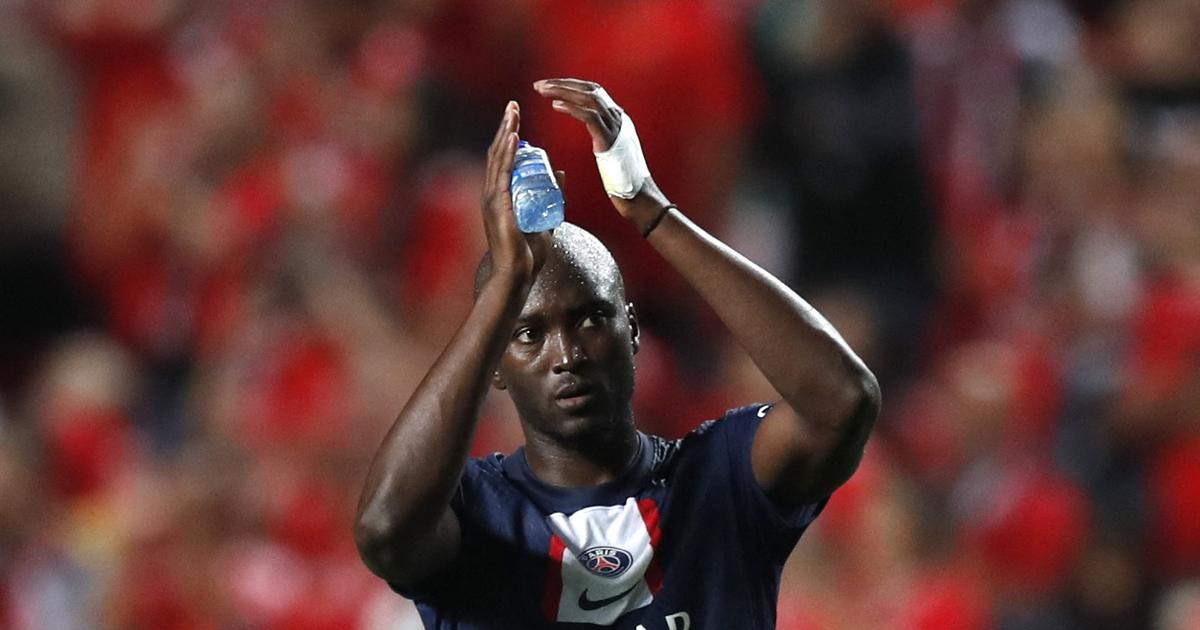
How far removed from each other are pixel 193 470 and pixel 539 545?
112 inches

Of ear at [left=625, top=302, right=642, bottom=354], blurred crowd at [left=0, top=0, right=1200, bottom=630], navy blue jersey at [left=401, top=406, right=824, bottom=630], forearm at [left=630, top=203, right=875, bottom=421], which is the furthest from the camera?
blurred crowd at [left=0, top=0, right=1200, bottom=630]

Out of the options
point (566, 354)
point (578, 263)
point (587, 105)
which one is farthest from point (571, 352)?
point (587, 105)

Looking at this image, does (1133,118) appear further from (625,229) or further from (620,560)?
(620,560)

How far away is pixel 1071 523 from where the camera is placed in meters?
5.38

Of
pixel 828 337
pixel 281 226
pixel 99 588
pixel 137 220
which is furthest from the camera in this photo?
pixel 137 220

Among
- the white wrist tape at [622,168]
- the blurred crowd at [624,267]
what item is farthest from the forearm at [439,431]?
the blurred crowd at [624,267]

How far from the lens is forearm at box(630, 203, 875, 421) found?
8.59 feet

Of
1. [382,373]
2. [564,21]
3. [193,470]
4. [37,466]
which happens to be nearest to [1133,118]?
[564,21]

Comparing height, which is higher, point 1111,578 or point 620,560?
point 620,560

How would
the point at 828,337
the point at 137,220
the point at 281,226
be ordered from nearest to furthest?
the point at 828,337, the point at 281,226, the point at 137,220

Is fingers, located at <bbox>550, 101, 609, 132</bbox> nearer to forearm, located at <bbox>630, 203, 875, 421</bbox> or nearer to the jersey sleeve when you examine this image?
forearm, located at <bbox>630, 203, 875, 421</bbox>

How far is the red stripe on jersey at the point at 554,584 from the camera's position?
2.72 m

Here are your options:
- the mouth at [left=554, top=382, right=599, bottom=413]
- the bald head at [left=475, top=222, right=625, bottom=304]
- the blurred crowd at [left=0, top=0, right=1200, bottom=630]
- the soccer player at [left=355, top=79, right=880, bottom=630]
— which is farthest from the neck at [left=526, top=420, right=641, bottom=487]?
the blurred crowd at [left=0, top=0, right=1200, bottom=630]

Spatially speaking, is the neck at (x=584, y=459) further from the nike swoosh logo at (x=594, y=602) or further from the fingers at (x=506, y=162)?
the fingers at (x=506, y=162)
